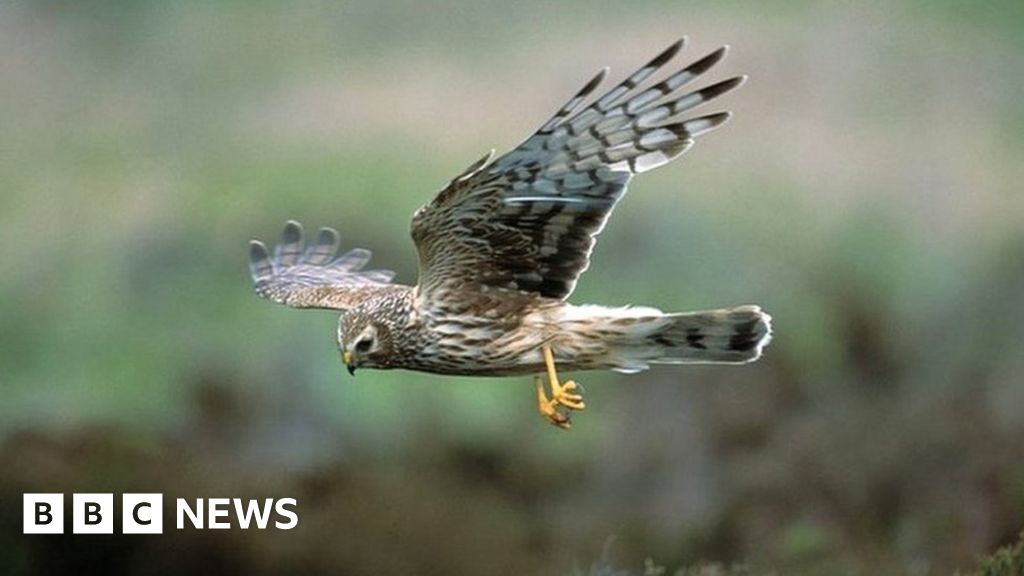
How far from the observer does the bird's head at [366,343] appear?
374 cm

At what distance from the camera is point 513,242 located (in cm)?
373

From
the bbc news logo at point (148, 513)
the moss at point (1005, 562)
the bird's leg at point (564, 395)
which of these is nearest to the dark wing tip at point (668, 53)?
the bird's leg at point (564, 395)

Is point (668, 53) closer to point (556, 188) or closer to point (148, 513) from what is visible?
point (556, 188)

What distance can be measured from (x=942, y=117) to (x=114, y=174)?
2477 millimetres

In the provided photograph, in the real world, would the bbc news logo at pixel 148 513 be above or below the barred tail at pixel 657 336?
below

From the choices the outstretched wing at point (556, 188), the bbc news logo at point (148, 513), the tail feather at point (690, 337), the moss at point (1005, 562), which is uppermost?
the outstretched wing at point (556, 188)

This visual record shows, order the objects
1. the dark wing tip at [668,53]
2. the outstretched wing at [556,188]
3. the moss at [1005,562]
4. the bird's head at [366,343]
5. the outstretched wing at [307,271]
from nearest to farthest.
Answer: the dark wing tip at [668,53] < the outstretched wing at [556,188] < the bird's head at [366,343] < the outstretched wing at [307,271] < the moss at [1005,562]

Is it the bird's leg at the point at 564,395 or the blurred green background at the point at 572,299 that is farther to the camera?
the blurred green background at the point at 572,299

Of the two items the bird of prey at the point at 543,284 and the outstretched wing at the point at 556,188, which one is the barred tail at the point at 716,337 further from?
the outstretched wing at the point at 556,188

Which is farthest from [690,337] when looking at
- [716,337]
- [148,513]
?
[148,513]

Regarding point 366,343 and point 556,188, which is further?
point 366,343

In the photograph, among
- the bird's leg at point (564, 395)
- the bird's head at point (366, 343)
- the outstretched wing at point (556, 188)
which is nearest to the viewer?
the outstretched wing at point (556, 188)

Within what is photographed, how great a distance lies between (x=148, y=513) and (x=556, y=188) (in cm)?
232

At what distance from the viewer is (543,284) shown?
3.81 m
